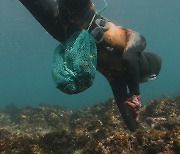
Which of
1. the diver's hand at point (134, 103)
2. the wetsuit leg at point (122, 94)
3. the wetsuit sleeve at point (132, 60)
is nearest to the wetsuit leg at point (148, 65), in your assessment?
the wetsuit sleeve at point (132, 60)

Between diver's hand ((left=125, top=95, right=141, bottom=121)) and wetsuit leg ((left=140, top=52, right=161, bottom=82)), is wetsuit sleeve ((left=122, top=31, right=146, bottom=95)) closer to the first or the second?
diver's hand ((left=125, top=95, right=141, bottom=121))

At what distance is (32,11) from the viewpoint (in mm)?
5344

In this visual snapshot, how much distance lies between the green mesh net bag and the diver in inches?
11.2

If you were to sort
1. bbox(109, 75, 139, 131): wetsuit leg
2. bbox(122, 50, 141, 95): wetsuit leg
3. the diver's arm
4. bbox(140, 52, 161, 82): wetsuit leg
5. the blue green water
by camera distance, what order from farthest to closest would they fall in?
the blue green water < bbox(109, 75, 139, 131): wetsuit leg < bbox(140, 52, 161, 82): wetsuit leg < the diver's arm < bbox(122, 50, 141, 95): wetsuit leg

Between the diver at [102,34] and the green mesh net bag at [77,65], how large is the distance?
283 mm

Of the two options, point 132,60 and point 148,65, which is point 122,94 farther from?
point 132,60

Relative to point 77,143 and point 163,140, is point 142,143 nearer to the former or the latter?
A: point 163,140

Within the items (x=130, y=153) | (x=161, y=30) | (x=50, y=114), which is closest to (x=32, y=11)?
(x=130, y=153)

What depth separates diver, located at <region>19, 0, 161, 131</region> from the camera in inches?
213

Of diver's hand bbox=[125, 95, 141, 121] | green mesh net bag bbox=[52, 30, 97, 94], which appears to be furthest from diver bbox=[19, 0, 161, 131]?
green mesh net bag bbox=[52, 30, 97, 94]

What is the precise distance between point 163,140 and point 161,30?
170 metres

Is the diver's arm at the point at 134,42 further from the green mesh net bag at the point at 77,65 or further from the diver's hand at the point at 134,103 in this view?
the diver's hand at the point at 134,103

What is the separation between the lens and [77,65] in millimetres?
5258

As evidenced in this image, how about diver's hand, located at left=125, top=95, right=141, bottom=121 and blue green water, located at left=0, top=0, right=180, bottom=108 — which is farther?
blue green water, located at left=0, top=0, right=180, bottom=108
